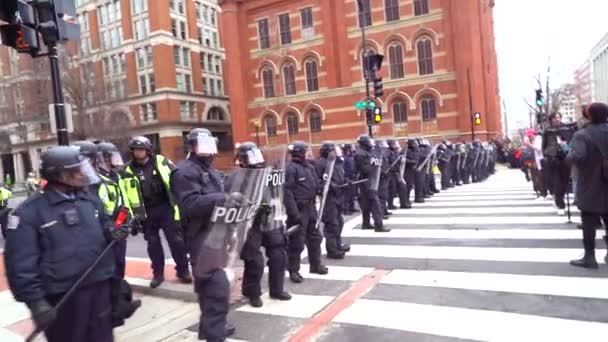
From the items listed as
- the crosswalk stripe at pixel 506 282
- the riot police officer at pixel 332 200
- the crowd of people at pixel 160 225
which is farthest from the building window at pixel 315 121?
the crosswalk stripe at pixel 506 282

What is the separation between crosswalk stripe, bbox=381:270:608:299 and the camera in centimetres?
499

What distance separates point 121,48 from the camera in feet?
180

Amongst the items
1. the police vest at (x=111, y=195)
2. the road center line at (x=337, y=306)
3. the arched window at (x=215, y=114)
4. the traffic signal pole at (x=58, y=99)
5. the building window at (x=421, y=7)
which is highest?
the building window at (x=421, y=7)

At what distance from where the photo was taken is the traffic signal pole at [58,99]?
18.1 ft

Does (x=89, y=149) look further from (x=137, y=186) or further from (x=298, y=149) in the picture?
(x=298, y=149)

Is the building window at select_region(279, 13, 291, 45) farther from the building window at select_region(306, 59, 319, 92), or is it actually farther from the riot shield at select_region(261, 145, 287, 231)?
the riot shield at select_region(261, 145, 287, 231)

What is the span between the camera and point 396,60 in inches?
1423

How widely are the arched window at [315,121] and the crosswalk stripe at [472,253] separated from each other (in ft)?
107

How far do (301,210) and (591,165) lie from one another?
3.61 meters

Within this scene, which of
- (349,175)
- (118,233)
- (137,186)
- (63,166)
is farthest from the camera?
(349,175)

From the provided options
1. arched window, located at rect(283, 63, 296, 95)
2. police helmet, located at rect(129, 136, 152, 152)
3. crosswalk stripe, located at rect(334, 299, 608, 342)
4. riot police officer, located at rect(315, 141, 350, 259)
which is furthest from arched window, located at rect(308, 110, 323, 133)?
crosswalk stripe, located at rect(334, 299, 608, 342)

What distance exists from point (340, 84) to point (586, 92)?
6006 centimetres

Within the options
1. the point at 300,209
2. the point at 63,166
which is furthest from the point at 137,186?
the point at 63,166

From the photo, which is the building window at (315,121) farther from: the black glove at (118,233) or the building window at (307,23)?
the black glove at (118,233)
